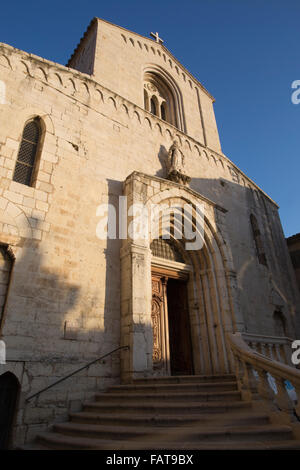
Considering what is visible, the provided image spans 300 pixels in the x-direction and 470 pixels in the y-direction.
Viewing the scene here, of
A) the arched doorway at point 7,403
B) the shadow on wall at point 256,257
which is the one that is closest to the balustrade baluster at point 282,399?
the arched doorway at point 7,403

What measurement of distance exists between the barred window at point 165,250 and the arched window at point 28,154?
12.9ft

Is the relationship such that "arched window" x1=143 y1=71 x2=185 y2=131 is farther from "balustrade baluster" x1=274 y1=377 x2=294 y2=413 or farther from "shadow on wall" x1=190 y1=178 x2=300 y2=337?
"balustrade baluster" x1=274 y1=377 x2=294 y2=413

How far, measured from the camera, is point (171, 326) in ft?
29.0

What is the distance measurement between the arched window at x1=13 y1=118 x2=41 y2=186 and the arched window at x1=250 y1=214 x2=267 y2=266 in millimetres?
9497

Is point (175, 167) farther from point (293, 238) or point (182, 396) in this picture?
point (293, 238)

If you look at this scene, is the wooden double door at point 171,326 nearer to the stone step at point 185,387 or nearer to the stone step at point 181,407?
the stone step at point 185,387

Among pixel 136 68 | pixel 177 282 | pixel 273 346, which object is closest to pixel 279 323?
pixel 273 346

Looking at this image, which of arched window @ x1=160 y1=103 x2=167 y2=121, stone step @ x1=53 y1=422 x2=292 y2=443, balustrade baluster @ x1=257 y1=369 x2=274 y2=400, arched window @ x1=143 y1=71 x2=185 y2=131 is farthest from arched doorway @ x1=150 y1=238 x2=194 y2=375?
arched window @ x1=160 y1=103 x2=167 y2=121

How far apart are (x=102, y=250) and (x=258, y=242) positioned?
803 centimetres

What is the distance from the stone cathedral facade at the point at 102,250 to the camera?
5.54 m

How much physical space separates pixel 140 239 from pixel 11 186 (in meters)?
3.15

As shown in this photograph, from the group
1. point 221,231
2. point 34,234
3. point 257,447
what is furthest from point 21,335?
point 221,231

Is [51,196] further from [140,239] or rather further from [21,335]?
[21,335]

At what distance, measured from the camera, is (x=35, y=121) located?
725cm
